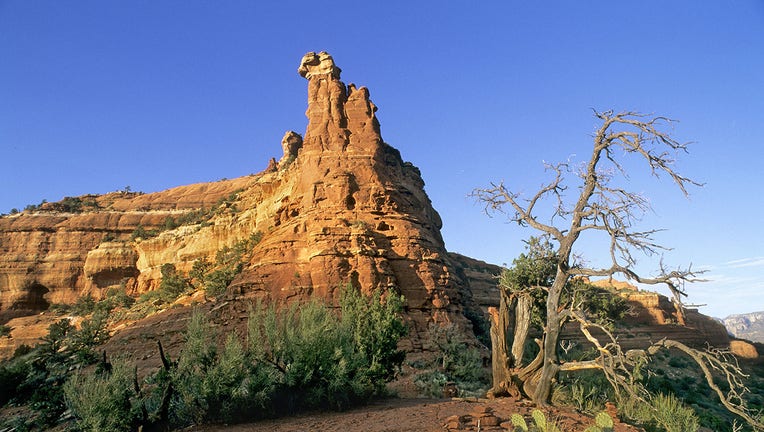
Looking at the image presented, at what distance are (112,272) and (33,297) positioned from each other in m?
7.97

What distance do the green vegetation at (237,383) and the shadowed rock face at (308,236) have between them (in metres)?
15.3

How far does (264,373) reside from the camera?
1122 cm

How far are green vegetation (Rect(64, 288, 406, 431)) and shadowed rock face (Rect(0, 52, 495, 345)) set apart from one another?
50.1 ft

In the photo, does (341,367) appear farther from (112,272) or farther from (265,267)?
(112,272)

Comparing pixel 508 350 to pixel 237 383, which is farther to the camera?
pixel 508 350

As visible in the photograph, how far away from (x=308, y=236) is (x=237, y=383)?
20.4 meters

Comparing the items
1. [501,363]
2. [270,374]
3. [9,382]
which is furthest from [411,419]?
[9,382]

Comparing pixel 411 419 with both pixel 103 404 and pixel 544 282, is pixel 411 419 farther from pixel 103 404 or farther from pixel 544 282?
pixel 544 282

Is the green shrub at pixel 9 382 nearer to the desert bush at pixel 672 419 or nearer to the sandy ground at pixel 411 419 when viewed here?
the sandy ground at pixel 411 419

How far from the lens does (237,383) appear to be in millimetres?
10844

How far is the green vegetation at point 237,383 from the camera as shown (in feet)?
30.7

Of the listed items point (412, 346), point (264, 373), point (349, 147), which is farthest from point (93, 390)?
point (349, 147)

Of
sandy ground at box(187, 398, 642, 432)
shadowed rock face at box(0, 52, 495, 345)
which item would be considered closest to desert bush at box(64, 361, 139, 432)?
sandy ground at box(187, 398, 642, 432)

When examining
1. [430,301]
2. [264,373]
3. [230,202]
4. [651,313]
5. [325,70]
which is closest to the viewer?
[264,373]
